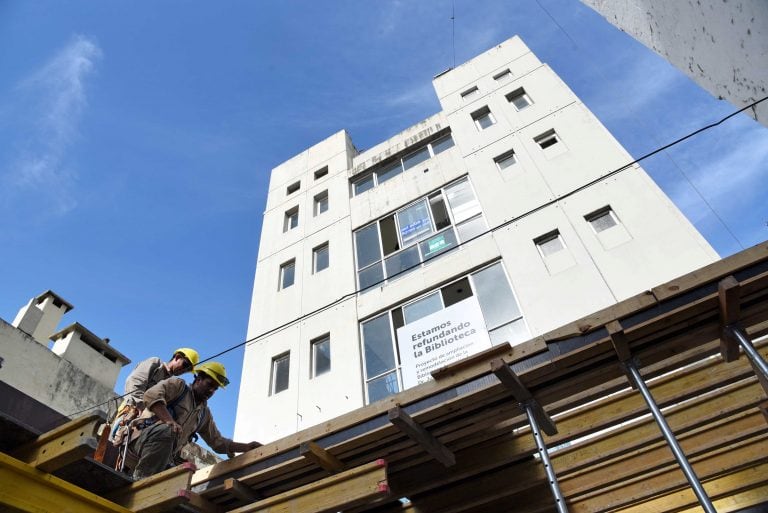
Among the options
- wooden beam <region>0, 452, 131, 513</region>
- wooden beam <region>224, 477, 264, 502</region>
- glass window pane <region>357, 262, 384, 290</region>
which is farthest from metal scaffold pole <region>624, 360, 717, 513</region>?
glass window pane <region>357, 262, 384, 290</region>

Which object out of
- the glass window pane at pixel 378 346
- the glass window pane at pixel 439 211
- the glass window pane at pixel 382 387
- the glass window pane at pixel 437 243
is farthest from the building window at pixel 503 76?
the glass window pane at pixel 382 387

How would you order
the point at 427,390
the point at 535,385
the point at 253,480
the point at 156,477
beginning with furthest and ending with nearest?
the point at 253,480
the point at 427,390
the point at 535,385
the point at 156,477

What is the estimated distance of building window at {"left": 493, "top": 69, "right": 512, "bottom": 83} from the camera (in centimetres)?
1582

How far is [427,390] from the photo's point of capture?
4.54m

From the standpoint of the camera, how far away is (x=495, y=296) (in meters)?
10.5

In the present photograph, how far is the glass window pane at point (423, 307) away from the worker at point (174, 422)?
603cm

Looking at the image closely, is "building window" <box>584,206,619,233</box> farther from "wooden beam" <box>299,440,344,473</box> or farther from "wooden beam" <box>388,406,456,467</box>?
"wooden beam" <box>299,440,344,473</box>

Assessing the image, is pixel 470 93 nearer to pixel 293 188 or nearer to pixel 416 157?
pixel 416 157

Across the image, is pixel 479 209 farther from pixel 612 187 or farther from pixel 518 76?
pixel 518 76

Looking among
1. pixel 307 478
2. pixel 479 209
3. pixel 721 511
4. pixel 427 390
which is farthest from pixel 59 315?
pixel 721 511

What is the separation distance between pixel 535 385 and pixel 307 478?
2600mm

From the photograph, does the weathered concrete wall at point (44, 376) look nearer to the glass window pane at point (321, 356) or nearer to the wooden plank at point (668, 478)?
the glass window pane at point (321, 356)

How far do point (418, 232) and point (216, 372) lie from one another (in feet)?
26.9

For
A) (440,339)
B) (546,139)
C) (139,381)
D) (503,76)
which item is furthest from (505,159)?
(139,381)
